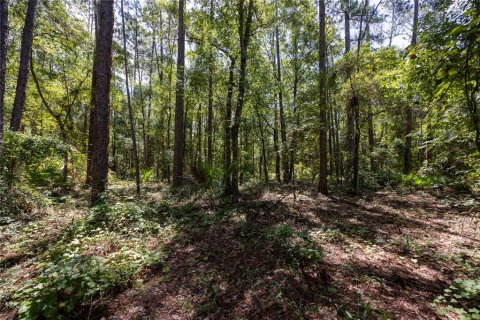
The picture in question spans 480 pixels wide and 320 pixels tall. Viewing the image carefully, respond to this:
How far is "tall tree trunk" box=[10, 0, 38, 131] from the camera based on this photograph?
7055 mm

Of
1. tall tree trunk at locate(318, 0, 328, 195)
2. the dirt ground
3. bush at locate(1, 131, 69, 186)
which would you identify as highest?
tall tree trunk at locate(318, 0, 328, 195)

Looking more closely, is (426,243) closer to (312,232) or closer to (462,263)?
(462,263)

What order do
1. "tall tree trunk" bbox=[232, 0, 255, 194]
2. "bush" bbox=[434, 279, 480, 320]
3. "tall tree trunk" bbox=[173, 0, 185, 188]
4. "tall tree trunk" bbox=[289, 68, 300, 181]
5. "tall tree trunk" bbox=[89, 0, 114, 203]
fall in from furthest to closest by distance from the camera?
"tall tree trunk" bbox=[173, 0, 185, 188]
"tall tree trunk" bbox=[289, 68, 300, 181]
"tall tree trunk" bbox=[232, 0, 255, 194]
"tall tree trunk" bbox=[89, 0, 114, 203]
"bush" bbox=[434, 279, 480, 320]

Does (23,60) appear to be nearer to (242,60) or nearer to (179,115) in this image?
(179,115)

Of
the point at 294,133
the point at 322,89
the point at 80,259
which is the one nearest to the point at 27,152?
the point at 80,259

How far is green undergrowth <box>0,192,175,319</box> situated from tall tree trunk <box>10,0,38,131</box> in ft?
13.7

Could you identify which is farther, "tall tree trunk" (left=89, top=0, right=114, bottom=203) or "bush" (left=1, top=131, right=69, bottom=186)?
"tall tree trunk" (left=89, top=0, right=114, bottom=203)

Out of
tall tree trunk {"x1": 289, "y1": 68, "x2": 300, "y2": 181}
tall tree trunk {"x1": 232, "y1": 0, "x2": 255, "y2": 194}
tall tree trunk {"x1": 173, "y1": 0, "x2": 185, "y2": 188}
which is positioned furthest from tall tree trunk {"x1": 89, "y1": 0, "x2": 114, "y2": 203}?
tall tree trunk {"x1": 289, "y1": 68, "x2": 300, "y2": 181}

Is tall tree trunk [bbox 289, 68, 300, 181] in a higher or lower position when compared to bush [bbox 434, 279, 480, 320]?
higher

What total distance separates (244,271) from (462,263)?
3.13m

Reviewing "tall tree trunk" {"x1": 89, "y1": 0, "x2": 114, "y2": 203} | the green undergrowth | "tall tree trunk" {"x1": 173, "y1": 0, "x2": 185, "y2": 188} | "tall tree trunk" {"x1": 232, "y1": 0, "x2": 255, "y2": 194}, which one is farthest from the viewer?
"tall tree trunk" {"x1": 173, "y1": 0, "x2": 185, "y2": 188}

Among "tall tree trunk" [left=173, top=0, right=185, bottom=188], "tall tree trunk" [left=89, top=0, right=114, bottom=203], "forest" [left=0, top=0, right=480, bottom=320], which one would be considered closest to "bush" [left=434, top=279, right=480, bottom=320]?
"forest" [left=0, top=0, right=480, bottom=320]

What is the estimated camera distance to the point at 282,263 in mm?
3223

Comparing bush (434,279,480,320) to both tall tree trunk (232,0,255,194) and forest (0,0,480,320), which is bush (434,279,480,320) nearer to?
forest (0,0,480,320)
